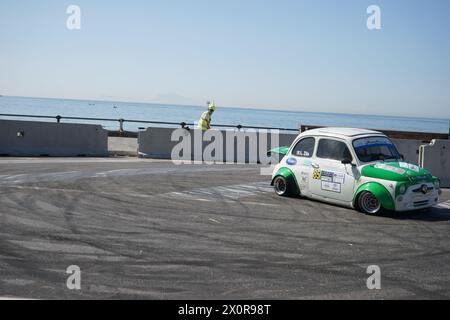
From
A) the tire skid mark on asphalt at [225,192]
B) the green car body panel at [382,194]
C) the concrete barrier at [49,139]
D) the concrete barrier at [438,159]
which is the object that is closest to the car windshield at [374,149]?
the green car body panel at [382,194]

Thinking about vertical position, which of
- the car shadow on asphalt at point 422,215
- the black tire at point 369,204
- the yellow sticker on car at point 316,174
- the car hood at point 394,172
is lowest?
the car shadow on asphalt at point 422,215

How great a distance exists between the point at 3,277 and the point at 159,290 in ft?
6.01

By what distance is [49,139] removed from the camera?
20125mm

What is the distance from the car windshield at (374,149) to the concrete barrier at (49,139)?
1300cm

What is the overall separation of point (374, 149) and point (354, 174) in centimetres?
87

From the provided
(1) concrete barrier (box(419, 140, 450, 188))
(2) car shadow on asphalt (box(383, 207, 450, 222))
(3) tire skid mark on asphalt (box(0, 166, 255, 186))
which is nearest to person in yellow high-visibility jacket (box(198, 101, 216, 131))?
(3) tire skid mark on asphalt (box(0, 166, 255, 186))

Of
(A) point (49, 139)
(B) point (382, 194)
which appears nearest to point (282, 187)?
Result: (B) point (382, 194)

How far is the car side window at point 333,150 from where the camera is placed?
10180 mm

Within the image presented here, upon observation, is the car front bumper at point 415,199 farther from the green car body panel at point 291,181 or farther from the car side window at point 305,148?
the green car body panel at point 291,181

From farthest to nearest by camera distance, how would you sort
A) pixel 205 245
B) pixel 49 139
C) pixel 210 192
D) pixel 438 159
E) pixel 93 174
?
pixel 49 139
pixel 438 159
pixel 93 174
pixel 210 192
pixel 205 245

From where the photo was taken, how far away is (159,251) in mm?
6961

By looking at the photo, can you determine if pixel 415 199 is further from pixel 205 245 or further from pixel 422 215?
pixel 205 245

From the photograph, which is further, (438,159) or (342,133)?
(438,159)
